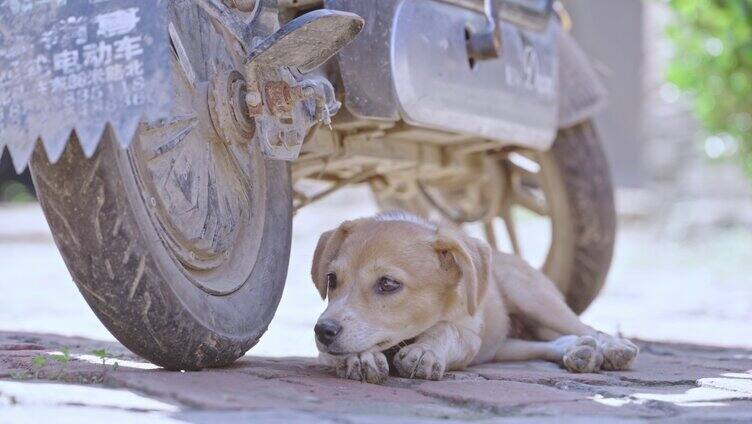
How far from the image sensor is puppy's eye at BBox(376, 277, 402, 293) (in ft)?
11.0

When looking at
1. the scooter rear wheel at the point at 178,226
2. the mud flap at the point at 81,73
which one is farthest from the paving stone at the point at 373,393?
the mud flap at the point at 81,73

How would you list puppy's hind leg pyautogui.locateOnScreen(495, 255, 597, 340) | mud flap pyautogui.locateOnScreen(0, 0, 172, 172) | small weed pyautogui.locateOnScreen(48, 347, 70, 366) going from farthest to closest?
puppy's hind leg pyautogui.locateOnScreen(495, 255, 597, 340) < small weed pyautogui.locateOnScreen(48, 347, 70, 366) < mud flap pyautogui.locateOnScreen(0, 0, 172, 172)

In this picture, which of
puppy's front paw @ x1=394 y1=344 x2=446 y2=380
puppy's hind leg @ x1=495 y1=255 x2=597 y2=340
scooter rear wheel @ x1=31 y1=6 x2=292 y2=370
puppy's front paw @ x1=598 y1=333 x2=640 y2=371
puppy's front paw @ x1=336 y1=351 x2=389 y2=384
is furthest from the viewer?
puppy's hind leg @ x1=495 y1=255 x2=597 y2=340

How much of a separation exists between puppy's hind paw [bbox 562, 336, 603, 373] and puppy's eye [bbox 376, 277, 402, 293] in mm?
577

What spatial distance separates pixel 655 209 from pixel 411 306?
8680 mm

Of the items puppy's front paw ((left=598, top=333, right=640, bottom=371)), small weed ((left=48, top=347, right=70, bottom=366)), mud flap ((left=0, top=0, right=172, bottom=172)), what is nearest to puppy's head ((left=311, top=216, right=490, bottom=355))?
puppy's front paw ((left=598, top=333, right=640, bottom=371))

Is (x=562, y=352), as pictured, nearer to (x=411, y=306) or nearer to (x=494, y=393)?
(x=411, y=306)

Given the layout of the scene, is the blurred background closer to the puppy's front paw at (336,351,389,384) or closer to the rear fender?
the puppy's front paw at (336,351,389,384)

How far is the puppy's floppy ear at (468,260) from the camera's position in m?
3.37

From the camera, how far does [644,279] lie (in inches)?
332

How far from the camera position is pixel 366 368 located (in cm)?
301

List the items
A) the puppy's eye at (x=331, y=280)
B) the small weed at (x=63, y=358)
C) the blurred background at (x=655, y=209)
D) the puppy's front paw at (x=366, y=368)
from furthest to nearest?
the blurred background at (x=655, y=209) < the puppy's eye at (x=331, y=280) < the puppy's front paw at (x=366, y=368) < the small weed at (x=63, y=358)

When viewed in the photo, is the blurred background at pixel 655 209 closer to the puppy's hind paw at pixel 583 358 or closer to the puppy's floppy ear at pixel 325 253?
the puppy's floppy ear at pixel 325 253

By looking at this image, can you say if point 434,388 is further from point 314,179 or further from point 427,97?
point 314,179
